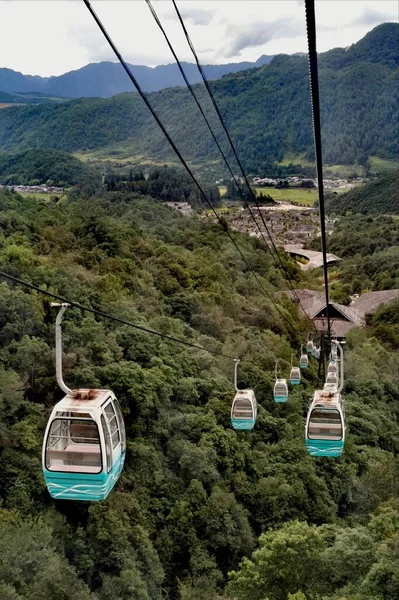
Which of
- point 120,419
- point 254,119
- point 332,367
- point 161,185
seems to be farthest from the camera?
point 254,119

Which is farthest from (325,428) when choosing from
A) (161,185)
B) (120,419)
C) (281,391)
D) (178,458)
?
(161,185)

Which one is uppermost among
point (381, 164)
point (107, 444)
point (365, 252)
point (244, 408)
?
point (107, 444)

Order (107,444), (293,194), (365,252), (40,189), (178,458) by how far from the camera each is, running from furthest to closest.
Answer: (293,194) → (40,189) → (365,252) → (178,458) → (107,444)

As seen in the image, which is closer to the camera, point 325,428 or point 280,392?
point 325,428

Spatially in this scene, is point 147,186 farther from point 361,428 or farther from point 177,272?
point 361,428

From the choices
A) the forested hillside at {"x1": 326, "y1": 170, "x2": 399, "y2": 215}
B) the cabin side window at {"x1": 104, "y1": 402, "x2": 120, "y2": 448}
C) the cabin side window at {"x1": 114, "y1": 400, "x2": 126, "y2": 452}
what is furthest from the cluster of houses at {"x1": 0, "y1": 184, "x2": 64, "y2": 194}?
the cabin side window at {"x1": 104, "y1": 402, "x2": 120, "y2": 448}

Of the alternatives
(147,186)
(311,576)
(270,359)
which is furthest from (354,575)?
(147,186)

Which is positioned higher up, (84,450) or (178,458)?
(84,450)

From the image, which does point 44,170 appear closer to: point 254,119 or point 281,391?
point 254,119
